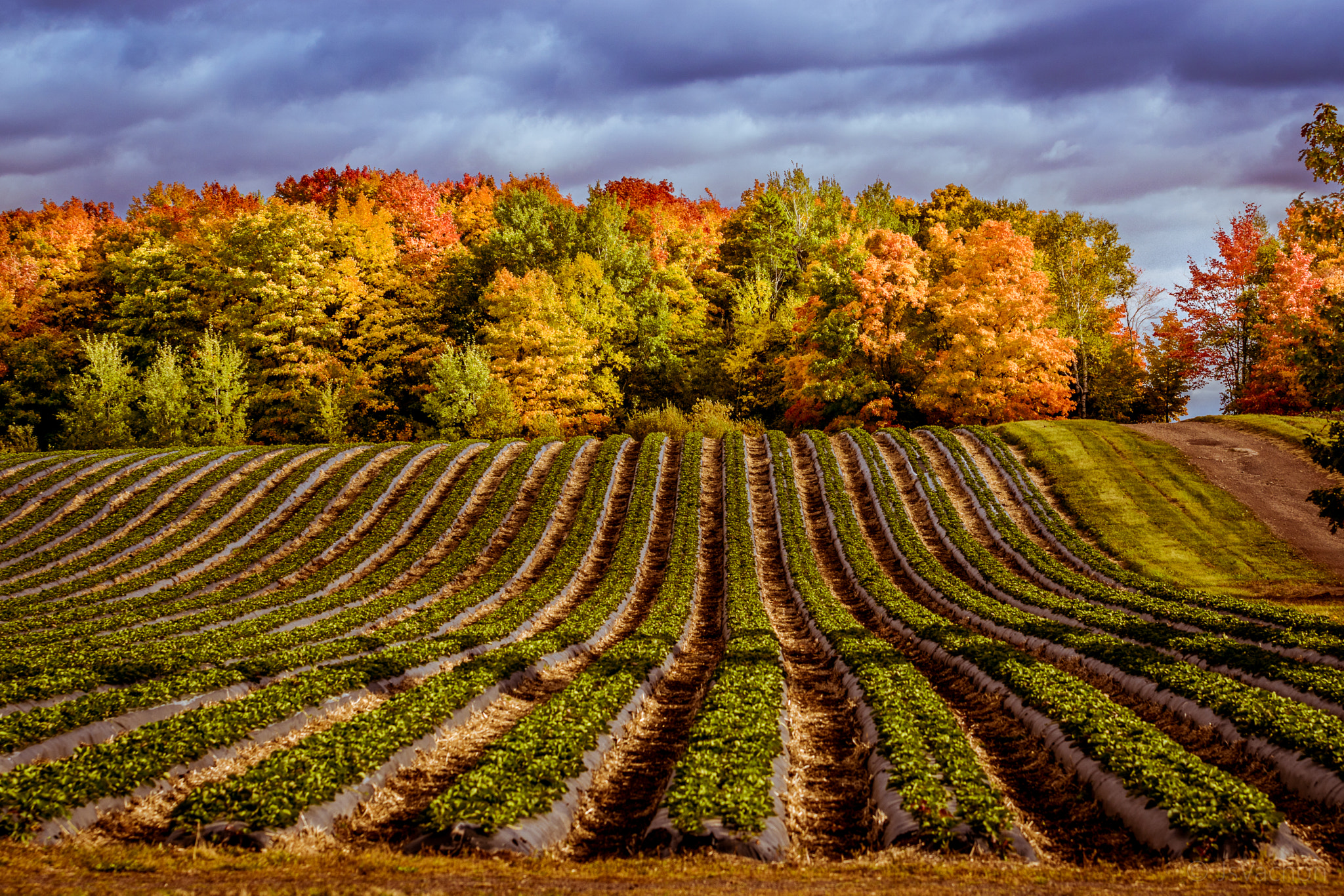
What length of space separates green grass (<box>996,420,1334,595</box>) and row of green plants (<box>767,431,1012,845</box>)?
14169mm

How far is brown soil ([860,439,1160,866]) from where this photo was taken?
8.48 meters

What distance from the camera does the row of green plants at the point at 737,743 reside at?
8430 millimetres

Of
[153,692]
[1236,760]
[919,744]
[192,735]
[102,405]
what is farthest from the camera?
[102,405]

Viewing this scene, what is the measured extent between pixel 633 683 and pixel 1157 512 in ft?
85.4

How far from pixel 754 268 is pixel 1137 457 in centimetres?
3598

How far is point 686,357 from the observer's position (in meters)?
61.2

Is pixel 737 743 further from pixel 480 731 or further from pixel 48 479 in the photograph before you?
pixel 48 479

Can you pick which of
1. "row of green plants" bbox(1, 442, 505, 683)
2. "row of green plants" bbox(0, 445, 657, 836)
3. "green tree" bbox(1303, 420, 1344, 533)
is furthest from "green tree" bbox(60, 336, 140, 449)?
"green tree" bbox(1303, 420, 1344, 533)

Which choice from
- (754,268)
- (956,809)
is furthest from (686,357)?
(956,809)

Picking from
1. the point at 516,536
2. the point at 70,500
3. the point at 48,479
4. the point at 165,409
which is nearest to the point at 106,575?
the point at 70,500

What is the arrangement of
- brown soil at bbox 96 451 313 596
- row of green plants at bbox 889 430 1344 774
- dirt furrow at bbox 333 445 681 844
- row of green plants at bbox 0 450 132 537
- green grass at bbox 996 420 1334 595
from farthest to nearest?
row of green plants at bbox 0 450 132 537
green grass at bbox 996 420 1334 595
brown soil at bbox 96 451 313 596
row of green plants at bbox 889 430 1344 774
dirt furrow at bbox 333 445 681 844

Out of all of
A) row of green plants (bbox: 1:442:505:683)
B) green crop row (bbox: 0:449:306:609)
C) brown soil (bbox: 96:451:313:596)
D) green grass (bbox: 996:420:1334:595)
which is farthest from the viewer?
green grass (bbox: 996:420:1334:595)

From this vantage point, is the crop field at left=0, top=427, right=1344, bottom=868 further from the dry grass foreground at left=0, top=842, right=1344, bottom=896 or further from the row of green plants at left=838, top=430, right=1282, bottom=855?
the dry grass foreground at left=0, top=842, right=1344, bottom=896

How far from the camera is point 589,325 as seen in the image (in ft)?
180
